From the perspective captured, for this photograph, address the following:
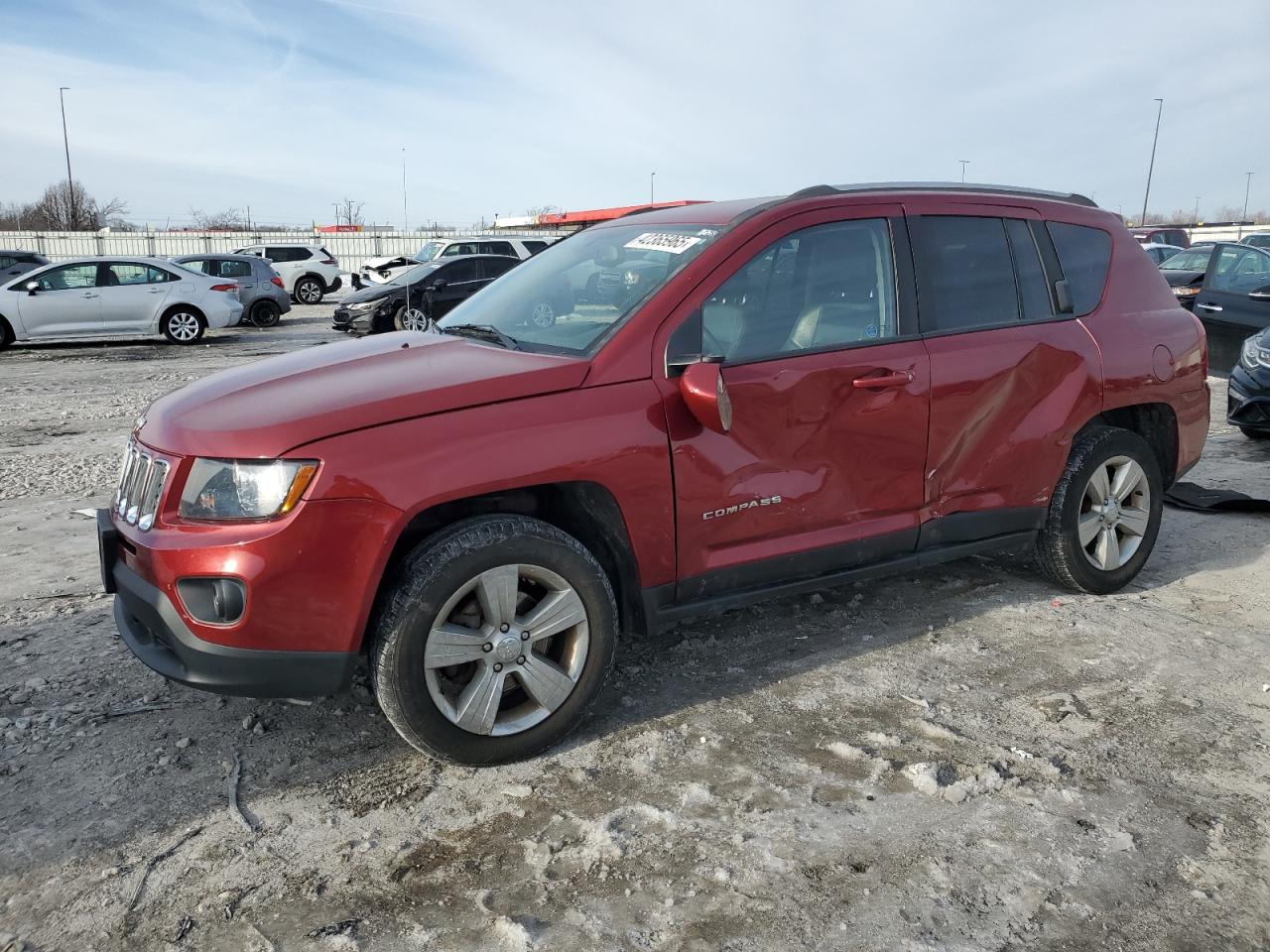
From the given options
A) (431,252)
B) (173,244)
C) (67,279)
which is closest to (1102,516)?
(67,279)

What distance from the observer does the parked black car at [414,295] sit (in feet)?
55.1

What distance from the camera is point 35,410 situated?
9.88 metres

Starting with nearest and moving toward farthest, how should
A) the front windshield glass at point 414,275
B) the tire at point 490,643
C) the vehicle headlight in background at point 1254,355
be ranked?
the tire at point 490,643, the vehicle headlight in background at point 1254,355, the front windshield glass at point 414,275

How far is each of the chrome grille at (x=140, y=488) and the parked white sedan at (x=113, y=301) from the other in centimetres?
1435

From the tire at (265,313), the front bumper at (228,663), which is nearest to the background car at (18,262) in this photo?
the tire at (265,313)

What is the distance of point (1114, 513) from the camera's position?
4.61 meters

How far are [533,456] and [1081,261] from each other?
9.50ft

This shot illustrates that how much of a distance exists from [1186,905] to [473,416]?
230cm

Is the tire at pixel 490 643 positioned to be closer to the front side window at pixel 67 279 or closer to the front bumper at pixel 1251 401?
the front bumper at pixel 1251 401

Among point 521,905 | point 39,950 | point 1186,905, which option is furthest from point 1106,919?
point 39,950

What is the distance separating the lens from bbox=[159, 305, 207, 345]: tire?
1644 centimetres

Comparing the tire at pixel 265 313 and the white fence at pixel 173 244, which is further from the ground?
the white fence at pixel 173 244

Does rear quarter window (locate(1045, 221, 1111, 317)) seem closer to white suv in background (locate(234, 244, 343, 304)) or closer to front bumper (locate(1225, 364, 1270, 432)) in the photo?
front bumper (locate(1225, 364, 1270, 432))

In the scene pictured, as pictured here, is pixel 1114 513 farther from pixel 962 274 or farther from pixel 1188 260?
pixel 1188 260
